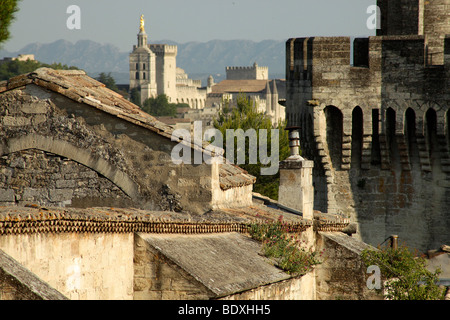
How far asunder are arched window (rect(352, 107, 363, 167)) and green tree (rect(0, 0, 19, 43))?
11.6 m

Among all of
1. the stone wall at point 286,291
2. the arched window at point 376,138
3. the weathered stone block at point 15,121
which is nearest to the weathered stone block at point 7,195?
the weathered stone block at point 15,121

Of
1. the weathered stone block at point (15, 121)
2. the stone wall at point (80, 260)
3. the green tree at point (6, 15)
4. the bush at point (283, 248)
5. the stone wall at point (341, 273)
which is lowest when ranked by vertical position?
the stone wall at point (341, 273)

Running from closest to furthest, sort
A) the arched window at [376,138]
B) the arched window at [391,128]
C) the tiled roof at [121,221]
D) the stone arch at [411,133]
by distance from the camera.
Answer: the tiled roof at [121,221]
the stone arch at [411,133]
the arched window at [391,128]
the arched window at [376,138]

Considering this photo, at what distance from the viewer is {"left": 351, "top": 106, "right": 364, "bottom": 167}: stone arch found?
27688 millimetres

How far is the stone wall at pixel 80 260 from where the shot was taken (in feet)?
37.4

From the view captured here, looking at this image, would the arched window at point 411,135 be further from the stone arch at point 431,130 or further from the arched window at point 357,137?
the arched window at point 357,137

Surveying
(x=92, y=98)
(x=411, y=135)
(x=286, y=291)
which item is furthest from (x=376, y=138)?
(x=286, y=291)

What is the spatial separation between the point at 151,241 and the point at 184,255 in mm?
578

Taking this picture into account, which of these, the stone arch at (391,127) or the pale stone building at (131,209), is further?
the stone arch at (391,127)

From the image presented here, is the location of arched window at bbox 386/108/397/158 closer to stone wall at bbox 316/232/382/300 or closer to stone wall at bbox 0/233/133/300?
stone wall at bbox 316/232/382/300

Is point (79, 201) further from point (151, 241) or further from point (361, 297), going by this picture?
point (361, 297)

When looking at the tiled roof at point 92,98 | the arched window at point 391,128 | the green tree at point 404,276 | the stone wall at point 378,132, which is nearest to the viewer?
the green tree at point 404,276

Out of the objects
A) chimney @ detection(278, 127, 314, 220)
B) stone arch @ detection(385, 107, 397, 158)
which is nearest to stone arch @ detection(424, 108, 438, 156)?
stone arch @ detection(385, 107, 397, 158)
